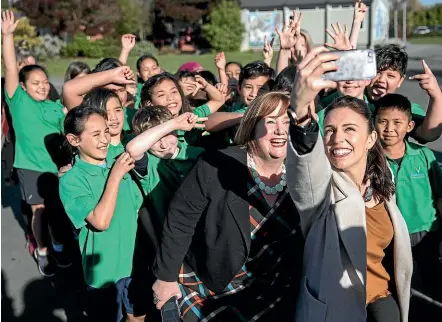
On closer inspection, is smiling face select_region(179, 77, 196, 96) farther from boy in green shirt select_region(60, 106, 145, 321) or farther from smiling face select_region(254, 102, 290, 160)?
smiling face select_region(254, 102, 290, 160)

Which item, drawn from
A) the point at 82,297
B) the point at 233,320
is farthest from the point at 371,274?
the point at 82,297


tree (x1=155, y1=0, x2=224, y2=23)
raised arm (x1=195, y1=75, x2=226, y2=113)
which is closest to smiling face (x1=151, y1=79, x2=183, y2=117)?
raised arm (x1=195, y1=75, x2=226, y2=113)

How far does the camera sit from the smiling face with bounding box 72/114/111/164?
130 inches

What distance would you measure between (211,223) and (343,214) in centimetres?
61

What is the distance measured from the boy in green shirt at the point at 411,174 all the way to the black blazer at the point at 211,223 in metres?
1.12

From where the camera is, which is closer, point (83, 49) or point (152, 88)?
point (152, 88)

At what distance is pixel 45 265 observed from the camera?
5.01 metres

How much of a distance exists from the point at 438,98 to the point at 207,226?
173cm

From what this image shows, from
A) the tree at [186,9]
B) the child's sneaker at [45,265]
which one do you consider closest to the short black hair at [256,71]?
the child's sneaker at [45,265]

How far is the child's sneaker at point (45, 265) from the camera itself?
4.96 meters

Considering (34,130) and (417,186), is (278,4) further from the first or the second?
(417,186)

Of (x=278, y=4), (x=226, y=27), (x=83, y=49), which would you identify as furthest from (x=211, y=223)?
(x=278, y=4)

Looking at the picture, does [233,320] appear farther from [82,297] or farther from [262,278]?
[82,297]

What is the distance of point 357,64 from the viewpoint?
80.0 inches
